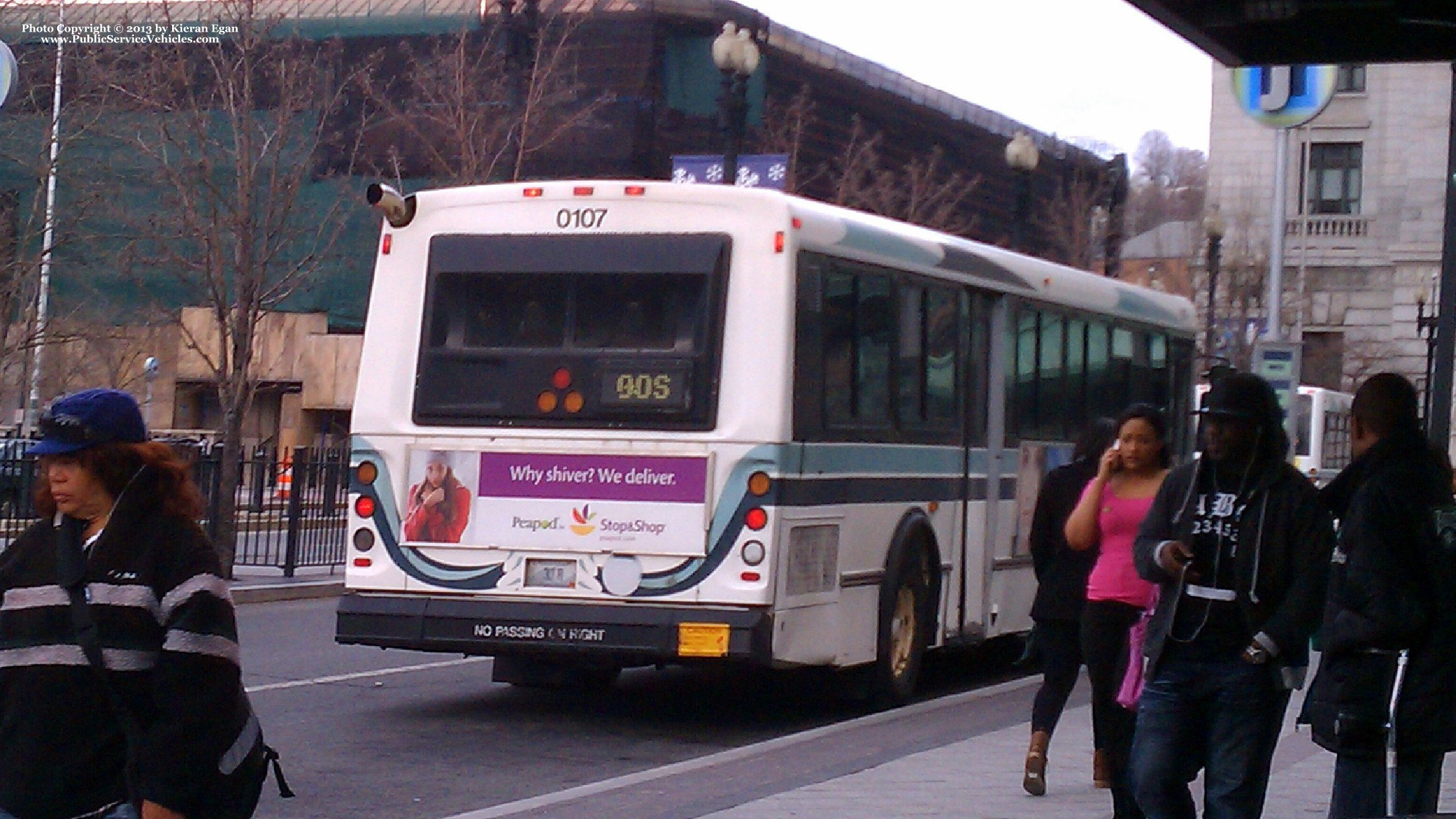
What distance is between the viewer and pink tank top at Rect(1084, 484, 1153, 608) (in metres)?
8.55

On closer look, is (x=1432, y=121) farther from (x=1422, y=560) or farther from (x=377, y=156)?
(x=1422, y=560)

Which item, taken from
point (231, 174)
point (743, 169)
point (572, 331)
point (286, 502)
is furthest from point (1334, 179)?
point (572, 331)

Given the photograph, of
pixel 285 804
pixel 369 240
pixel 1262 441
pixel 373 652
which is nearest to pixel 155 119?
pixel 373 652

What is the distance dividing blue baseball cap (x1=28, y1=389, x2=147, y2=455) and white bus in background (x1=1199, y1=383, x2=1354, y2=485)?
34183mm

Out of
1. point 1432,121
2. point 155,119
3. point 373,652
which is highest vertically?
point 1432,121

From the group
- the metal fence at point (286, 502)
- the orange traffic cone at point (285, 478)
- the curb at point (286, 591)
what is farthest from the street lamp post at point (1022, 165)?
the curb at point (286, 591)

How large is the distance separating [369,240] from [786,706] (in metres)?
39.0

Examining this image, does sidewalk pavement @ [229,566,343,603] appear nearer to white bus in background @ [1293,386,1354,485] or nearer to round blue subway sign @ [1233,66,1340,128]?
round blue subway sign @ [1233,66,1340,128]

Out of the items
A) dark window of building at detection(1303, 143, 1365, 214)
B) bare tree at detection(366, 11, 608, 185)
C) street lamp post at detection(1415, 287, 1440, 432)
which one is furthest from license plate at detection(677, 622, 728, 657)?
dark window of building at detection(1303, 143, 1365, 214)

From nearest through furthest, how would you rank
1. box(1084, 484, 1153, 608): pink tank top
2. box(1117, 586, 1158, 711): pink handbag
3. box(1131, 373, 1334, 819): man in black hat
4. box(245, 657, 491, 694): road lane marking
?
box(1131, 373, 1334, 819): man in black hat
box(1117, 586, 1158, 711): pink handbag
box(1084, 484, 1153, 608): pink tank top
box(245, 657, 491, 694): road lane marking

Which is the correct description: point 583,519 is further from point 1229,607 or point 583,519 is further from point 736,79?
point 736,79

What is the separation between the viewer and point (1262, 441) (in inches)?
254

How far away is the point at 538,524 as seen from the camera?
11781 millimetres

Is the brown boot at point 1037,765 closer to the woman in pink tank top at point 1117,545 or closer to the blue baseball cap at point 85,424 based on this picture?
the woman in pink tank top at point 1117,545
